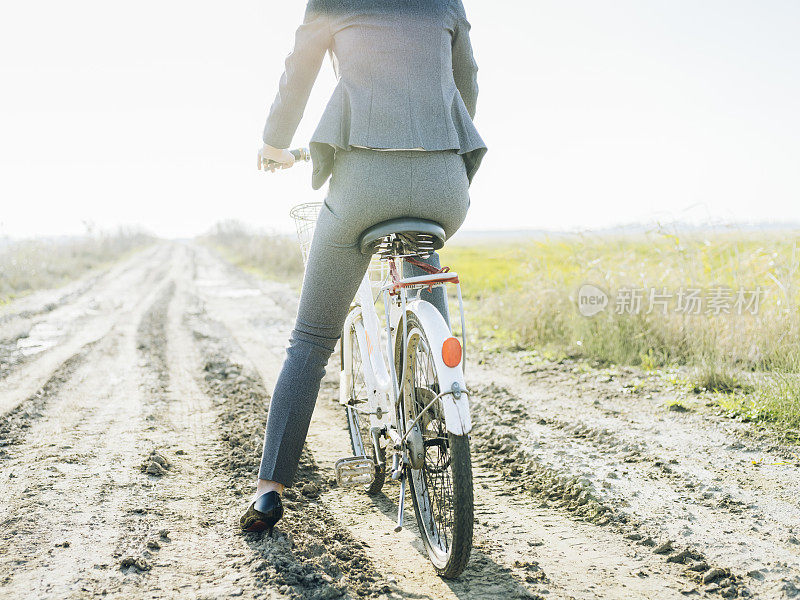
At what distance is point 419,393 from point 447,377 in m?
0.30

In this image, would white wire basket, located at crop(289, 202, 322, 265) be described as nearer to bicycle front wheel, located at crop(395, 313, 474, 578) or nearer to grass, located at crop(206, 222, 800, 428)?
bicycle front wheel, located at crop(395, 313, 474, 578)

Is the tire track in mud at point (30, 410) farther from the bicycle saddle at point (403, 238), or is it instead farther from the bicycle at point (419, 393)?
the bicycle saddle at point (403, 238)

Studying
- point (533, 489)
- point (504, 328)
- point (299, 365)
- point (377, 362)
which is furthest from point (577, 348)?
point (299, 365)

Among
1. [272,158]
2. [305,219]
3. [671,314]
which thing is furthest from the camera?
[671,314]

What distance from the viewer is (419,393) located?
7.06 feet

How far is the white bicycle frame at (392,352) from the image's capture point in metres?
1.85

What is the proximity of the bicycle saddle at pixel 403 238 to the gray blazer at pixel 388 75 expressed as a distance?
0.24 meters

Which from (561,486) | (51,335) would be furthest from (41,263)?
(561,486)

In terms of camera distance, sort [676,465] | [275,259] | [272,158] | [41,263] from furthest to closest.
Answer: [275,259]
[41,263]
[676,465]
[272,158]

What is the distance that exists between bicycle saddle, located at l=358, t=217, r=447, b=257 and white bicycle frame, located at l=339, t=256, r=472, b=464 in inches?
4.2

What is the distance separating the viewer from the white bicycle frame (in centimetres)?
185

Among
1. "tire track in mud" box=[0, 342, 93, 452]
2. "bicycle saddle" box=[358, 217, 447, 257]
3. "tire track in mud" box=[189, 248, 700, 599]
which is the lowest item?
"tire track in mud" box=[189, 248, 700, 599]

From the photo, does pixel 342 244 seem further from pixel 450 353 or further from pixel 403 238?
pixel 450 353

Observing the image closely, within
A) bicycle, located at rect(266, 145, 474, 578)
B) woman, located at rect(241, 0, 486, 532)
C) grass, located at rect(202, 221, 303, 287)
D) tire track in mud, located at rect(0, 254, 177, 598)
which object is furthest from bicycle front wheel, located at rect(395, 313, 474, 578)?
grass, located at rect(202, 221, 303, 287)
